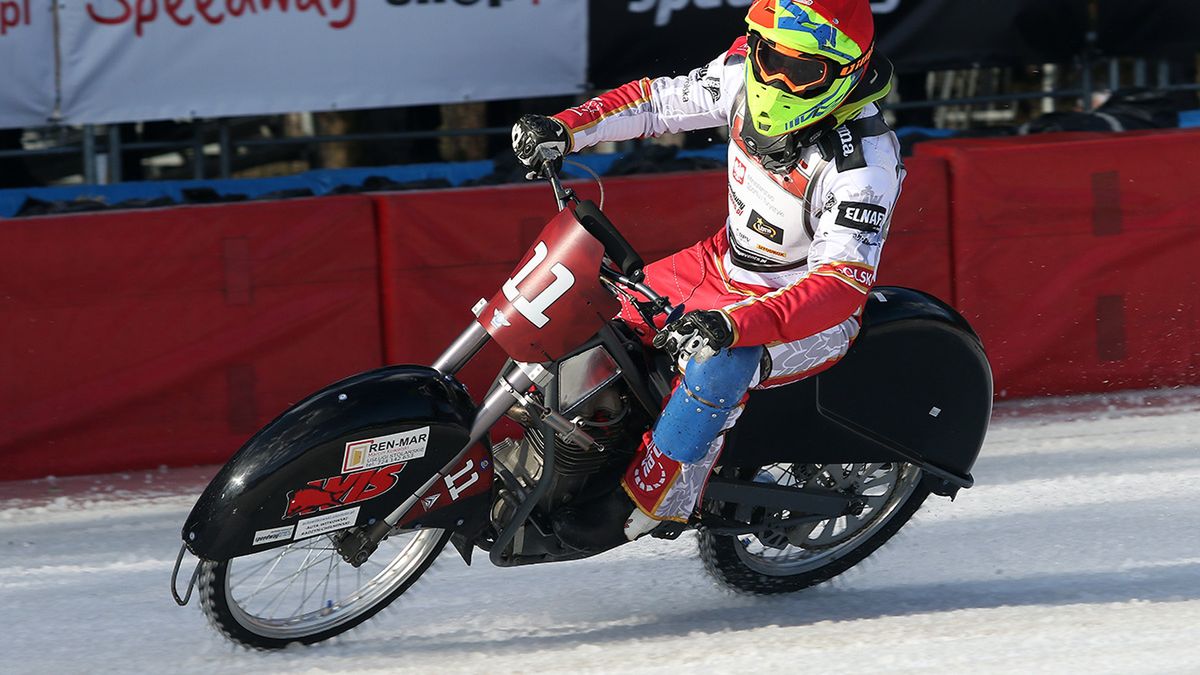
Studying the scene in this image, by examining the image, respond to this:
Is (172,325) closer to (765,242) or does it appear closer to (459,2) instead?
(459,2)

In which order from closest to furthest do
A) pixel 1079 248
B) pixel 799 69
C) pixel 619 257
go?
pixel 619 257 → pixel 799 69 → pixel 1079 248

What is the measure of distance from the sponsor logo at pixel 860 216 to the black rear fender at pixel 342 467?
1.08 meters

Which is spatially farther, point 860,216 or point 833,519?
point 833,519

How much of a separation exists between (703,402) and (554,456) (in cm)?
44

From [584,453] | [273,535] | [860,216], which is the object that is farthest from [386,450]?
[860,216]

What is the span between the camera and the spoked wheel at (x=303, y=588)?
3.88m

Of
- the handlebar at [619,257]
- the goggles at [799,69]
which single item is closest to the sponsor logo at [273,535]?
the handlebar at [619,257]

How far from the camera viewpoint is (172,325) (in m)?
6.04

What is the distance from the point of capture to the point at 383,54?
7.76 m

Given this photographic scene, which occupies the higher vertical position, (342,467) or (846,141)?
(846,141)

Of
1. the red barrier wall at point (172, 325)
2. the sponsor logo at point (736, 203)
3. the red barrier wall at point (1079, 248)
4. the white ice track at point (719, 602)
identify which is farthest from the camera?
the red barrier wall at point (1079, 248)

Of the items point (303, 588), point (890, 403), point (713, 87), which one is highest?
point (713, 87)

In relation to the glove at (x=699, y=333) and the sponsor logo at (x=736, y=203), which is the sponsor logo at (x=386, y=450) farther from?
the sponsor logo at (x=736, y=203)

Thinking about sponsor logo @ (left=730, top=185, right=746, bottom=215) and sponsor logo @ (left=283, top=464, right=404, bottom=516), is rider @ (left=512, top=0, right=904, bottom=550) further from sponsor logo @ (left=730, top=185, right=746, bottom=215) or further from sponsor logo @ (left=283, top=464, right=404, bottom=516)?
sponsor logo @ (left=283, top=464, right=404, bottom=516)
